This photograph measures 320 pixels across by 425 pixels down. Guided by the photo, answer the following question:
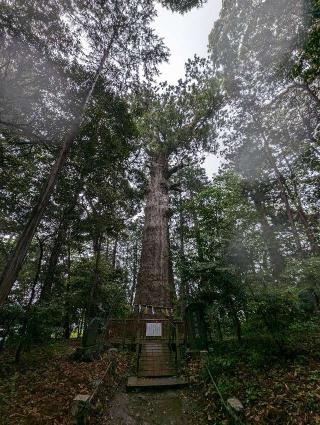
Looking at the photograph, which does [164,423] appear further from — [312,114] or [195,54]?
[195,54]

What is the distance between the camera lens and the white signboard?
734 cm

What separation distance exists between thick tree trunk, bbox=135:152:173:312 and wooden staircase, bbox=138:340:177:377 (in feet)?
5.07

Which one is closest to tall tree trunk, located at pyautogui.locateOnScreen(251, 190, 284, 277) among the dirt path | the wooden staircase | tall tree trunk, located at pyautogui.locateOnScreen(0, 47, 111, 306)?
the wooden staircase

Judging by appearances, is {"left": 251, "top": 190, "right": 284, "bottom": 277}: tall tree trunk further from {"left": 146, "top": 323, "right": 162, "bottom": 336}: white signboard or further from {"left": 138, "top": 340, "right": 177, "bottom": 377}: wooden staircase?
{"left": 138, "top": 340, "right": 177, "bottom": 377}: wooden staircase

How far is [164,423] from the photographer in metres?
4.21

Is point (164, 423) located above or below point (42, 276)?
below

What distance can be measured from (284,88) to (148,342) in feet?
37.2

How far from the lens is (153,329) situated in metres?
7.39

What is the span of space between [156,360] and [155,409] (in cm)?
186

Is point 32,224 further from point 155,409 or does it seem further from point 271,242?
point 271,242

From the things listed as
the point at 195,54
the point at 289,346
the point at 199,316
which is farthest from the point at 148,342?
the point at 195,54

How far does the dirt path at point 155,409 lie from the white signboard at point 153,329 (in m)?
2.08

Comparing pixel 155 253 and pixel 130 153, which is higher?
pixel 130 153

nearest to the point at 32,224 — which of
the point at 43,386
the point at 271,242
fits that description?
the point at 43,386
